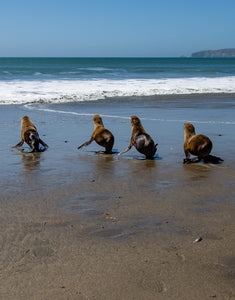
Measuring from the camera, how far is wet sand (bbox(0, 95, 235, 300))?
295 centimetres

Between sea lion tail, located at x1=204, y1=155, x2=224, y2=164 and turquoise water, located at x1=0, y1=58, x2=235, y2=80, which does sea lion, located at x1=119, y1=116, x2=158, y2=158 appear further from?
turquoise water, located at x1=0, y1=58, x2=235, y2=80

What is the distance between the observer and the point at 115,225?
160 inches

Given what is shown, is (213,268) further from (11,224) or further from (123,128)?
(123,128)

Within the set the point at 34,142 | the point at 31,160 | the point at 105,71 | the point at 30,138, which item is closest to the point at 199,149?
the point at 31,160

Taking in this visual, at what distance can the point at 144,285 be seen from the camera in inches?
115

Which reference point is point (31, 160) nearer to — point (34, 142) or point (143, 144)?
point (34, 142)

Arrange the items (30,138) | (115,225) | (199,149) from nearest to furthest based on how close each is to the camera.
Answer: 1. (115,225)
2. (199,149)
3. (30,138)

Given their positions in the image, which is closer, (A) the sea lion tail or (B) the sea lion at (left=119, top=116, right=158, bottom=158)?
(A) the sea lion tail

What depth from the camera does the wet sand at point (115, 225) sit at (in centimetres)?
295

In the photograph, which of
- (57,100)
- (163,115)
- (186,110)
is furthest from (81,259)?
(57,100)

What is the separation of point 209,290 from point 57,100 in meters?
16.6

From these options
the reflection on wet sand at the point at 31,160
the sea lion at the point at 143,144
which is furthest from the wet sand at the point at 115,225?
the sea lion at the point at 143,144

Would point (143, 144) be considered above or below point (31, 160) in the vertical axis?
above

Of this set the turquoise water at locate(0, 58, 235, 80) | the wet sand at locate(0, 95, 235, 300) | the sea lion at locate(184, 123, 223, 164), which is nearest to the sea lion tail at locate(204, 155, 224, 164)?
the sea lion at locate(184, 123, 223, 164)
